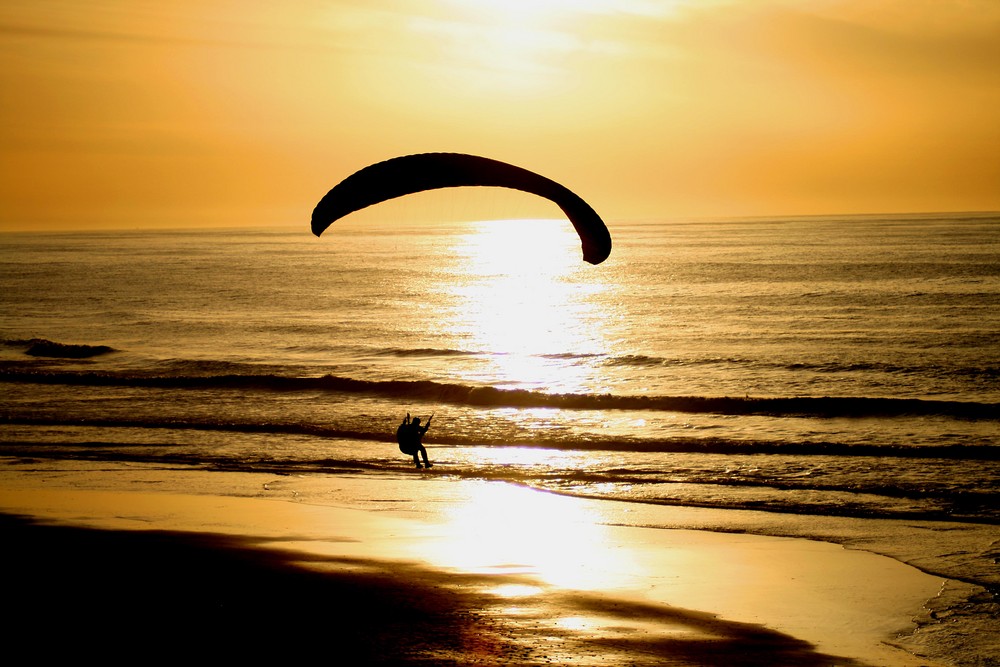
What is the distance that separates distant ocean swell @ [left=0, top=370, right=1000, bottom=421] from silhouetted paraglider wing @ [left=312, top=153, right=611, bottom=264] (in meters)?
16.7

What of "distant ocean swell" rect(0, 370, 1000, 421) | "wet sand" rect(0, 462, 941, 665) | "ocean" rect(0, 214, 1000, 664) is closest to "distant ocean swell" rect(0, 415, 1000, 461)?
"ocean" rect(0, 214, 1000, 664)

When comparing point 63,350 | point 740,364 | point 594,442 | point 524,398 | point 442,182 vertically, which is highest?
point 442,182

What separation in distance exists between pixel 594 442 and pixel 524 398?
6.79 metres

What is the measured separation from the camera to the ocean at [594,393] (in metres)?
18.2

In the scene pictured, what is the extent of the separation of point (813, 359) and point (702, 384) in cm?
665

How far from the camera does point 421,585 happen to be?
1182 centimetres

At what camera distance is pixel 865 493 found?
1789 centimetres

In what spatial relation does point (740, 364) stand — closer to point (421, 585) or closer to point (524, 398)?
point (524, 398)

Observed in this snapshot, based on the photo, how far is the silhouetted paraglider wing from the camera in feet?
36.2

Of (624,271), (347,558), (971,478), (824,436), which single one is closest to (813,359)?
(824,436)

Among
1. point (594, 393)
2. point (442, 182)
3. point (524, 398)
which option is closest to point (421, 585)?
point (442, 182)

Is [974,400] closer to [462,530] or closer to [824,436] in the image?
[824,436]

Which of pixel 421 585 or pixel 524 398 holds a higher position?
pixel 524 398

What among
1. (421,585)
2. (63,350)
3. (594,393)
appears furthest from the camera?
(63,350)
